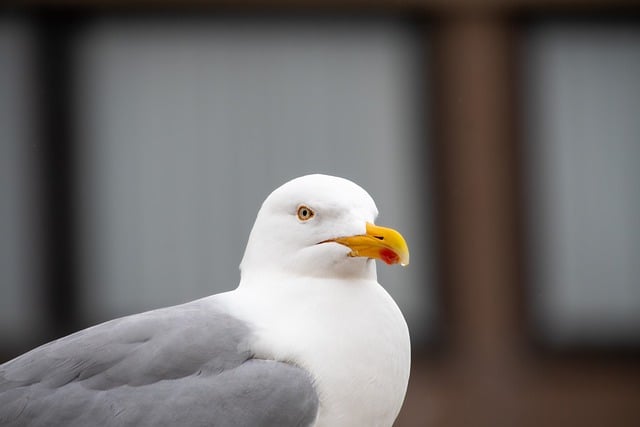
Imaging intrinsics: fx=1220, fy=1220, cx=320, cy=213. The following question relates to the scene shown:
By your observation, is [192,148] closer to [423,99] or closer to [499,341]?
[423,99]

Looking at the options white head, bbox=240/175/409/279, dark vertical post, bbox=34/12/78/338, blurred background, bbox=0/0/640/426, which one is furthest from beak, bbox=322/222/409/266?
dark vertical post, bbox=34/12/78/338

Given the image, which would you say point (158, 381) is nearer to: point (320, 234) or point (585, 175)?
point (320, 234)

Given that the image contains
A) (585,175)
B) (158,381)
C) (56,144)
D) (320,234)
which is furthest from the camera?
(585,175)

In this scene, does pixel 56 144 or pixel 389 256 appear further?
pixel 56 144

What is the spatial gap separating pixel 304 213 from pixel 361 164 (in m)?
3.48

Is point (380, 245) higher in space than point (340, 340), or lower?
higher

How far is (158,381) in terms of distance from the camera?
7.55ft

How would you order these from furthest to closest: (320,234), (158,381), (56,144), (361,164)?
(361,164) < (56,144) < (320,234) < (158,381)

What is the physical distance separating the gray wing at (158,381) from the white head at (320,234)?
0.19 m

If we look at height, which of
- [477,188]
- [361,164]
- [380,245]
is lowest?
[477,188]

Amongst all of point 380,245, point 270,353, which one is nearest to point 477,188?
point 380,245

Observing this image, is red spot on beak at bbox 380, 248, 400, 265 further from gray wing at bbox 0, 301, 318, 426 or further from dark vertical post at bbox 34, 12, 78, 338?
dark vertical post at bbox 34, 12, 78, 338

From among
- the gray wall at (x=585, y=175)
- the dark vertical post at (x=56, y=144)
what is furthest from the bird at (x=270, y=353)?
the gray wall at (x=585, y=175)

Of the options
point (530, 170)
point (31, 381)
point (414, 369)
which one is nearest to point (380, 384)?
point (31, 381)
